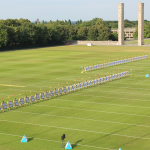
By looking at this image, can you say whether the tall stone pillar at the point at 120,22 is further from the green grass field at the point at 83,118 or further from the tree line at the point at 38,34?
the green grass field at the point at 83,118

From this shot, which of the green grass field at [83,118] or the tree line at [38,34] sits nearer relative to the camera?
the green grass field at [83,118]

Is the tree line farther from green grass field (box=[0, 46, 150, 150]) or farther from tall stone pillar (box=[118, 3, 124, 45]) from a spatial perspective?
green grass field (box=[0, 46, 150, 150])

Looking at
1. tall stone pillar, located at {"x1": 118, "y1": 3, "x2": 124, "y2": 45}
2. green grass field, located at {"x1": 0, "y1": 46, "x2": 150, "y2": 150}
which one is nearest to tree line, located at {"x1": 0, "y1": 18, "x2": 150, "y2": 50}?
tall stone pillar, located at {"x1": 118, "y1": 3, "x2": 124, "y2": 45}

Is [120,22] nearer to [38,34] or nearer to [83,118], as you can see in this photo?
[38,34]

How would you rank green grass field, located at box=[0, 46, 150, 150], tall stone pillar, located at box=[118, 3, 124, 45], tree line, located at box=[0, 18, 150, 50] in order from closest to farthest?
green grass field, located at box=[0, 46, 150, 150], tree line, located at box=[0, 18, 150, 50], tall stone pillar, located at box=[118, 3, 124, 45]

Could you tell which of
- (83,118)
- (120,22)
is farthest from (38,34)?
(83,118)

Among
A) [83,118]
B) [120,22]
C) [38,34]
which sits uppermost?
[120,22]

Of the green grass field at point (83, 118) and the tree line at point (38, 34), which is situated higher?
the tree line at point (38, 34)

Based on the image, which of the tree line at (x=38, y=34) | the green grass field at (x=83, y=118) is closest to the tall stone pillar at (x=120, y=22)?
the tree line at (x=38, y=34)

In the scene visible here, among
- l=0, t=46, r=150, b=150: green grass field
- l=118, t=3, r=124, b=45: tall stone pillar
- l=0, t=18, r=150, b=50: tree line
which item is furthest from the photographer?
l=118, t=3, r=124, b=45: tall stone pillar

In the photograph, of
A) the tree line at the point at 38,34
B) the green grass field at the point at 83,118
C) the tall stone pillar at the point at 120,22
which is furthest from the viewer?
the tall stone pillar at the point at 120,22

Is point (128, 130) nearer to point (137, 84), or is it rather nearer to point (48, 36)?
point (137, 84)

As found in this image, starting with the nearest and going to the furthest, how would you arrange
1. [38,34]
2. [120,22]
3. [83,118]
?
[83,118], [38,34], [120,22]

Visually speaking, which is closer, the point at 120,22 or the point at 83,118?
the point at 83,118
